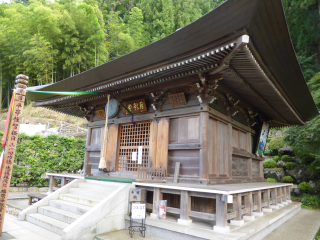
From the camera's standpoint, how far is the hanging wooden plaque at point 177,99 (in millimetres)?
6254

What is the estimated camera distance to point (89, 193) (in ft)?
19.2

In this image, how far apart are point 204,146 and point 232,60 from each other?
2208mm

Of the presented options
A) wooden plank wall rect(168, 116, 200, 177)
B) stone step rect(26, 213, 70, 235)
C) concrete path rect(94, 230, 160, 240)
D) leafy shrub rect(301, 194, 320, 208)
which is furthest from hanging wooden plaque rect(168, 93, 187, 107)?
leafy shrub rect(301, 194, 320, 208)

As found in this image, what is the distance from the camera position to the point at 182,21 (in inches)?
1163

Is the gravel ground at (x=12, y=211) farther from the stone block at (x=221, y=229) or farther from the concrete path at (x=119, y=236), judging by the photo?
the stone block at (x=221, y=229)

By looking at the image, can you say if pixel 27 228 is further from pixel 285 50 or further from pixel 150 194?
pixel 285 50

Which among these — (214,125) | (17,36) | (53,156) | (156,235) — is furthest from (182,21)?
(156,235)

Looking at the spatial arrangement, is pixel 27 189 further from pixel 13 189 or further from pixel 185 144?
pixel 185 144

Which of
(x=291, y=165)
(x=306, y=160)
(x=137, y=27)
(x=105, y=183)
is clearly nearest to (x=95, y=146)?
(x=105, y=183)

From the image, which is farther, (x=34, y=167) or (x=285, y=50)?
(x=34, y=167)

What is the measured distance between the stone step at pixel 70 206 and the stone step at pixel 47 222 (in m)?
0.37

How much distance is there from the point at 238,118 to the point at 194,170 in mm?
3053

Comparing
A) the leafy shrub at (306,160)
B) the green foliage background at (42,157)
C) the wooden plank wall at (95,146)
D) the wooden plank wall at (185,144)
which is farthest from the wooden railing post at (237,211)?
the leafy shrub at (306,160)

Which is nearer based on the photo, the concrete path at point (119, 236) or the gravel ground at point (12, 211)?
the concrete path at point (119, 236)
